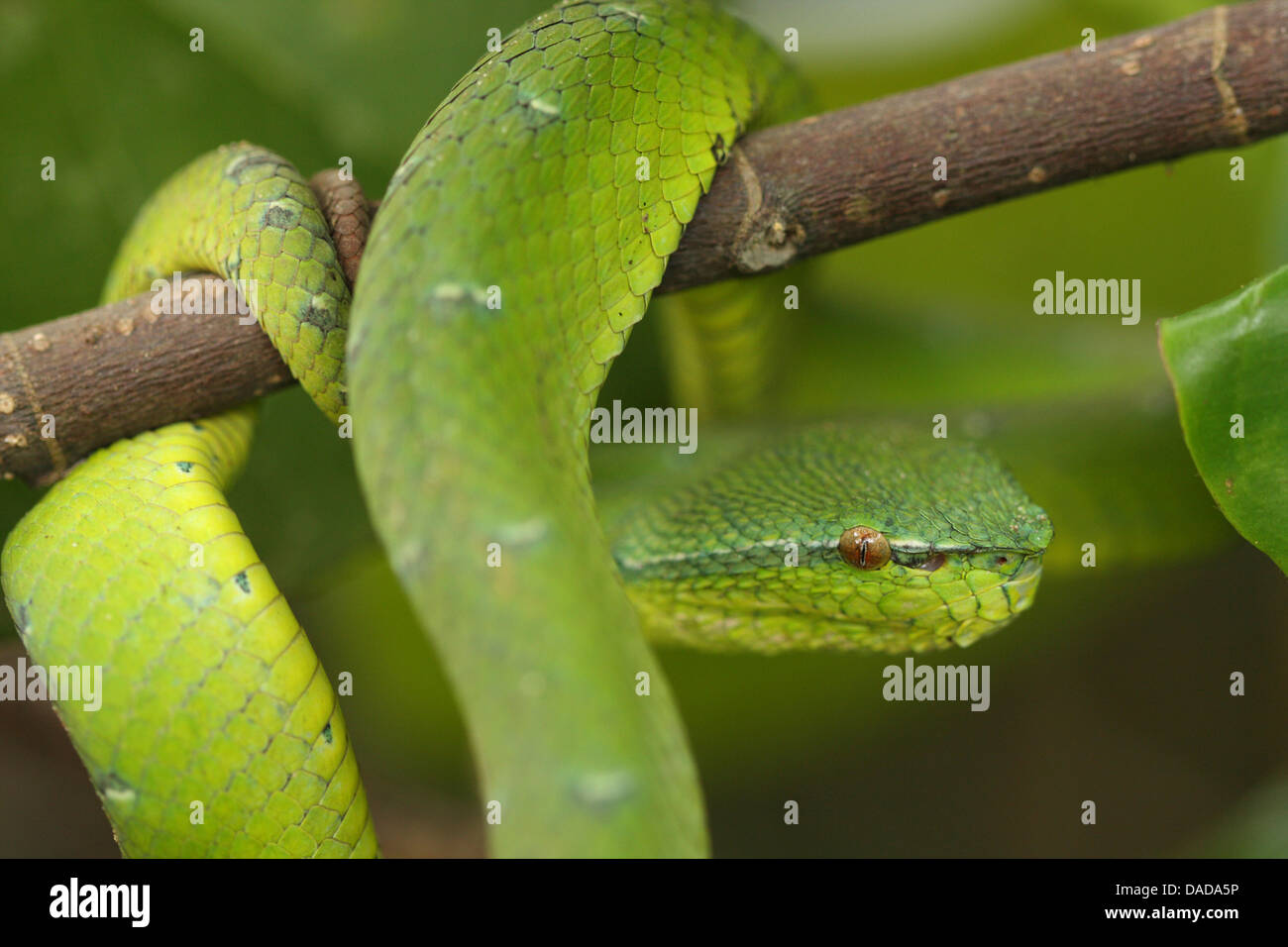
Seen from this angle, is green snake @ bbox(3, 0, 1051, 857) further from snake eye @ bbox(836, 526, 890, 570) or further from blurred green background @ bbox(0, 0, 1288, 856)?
blurred green background @ bbox(0, 0, 1288, 856)

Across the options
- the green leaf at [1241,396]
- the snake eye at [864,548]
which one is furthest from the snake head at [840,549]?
the green leaf at [1241,396]

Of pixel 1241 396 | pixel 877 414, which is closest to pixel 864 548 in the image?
pixel 1241 396

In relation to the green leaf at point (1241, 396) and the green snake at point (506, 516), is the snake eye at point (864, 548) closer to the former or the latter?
the green snake at point (506, 516)

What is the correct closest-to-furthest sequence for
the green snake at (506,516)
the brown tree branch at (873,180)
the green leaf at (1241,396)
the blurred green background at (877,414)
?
1. the green snake at (506,516)
2. the green leaf at (1241,396)
3. the brown tree branch at (873,180)
4. the blurred green background at (877,414)

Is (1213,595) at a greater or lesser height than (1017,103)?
lesser

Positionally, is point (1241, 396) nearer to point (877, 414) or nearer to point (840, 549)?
point (840, 549)
